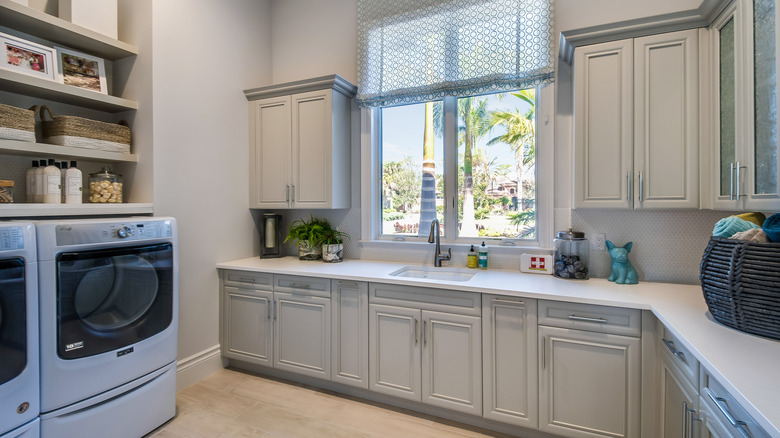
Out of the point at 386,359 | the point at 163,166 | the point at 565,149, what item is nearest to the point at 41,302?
the point at 163,166

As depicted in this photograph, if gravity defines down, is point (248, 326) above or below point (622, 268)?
below

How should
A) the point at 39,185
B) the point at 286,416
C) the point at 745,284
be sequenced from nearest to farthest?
1. the point at 745,284
2. the point at 39,185
3. the point at 286,416

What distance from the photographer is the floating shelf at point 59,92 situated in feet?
6.12

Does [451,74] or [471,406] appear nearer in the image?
[471,406]

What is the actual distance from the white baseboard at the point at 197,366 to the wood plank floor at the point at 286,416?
6cm

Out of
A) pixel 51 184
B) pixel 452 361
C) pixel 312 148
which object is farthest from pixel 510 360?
pixel 51 184

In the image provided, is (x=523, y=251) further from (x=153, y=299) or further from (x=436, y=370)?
(x=153, y=299)

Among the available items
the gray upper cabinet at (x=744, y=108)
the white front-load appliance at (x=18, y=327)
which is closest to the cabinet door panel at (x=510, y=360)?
the gray upper cabinet at (x=744, y=108)

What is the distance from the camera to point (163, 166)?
2479 mm

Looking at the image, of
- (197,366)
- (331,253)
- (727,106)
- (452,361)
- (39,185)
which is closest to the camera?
(727,106)

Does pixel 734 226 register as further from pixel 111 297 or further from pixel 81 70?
pixel 81 70

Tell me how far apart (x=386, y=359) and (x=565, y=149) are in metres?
1.85

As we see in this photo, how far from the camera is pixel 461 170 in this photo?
9.49 feet

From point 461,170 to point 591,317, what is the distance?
144cm
